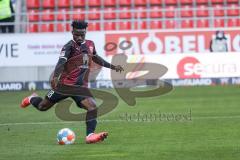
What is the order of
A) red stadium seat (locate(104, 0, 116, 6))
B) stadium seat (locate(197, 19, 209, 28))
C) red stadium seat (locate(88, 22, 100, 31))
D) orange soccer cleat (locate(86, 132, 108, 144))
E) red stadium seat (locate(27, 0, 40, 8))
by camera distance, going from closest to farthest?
1. orange soccer cleat (locate(86, 132, 108, 144))
2. red stadium seat (locate(88, 22, 100, 31))
3. stadium seat (locate(197, 19, 209, 28))
4. red stadium seat (locate(27, 0, 40, 8))
5. red stadium seat (locate(104, 0, 116, 6))

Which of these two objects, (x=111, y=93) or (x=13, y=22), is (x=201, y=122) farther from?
(x=13, y=22)

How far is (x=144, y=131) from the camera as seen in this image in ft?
50.1

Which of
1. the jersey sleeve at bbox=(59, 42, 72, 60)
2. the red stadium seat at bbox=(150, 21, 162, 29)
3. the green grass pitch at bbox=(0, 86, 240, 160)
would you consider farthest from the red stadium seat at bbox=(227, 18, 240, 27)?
the jersey sleeve at bbox=(59, 42, 72, 60)

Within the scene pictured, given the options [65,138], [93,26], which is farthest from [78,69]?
[93,26]

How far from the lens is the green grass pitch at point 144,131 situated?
12.1m

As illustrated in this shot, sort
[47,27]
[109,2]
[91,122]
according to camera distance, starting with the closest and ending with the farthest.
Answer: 1. [91,122]
2. [47,27]
3. [109,2]

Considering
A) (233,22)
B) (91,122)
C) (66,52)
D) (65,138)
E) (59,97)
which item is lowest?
(65,138)

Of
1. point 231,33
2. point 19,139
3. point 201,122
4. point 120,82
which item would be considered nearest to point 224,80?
point 231,33

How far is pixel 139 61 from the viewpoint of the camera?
2811cm

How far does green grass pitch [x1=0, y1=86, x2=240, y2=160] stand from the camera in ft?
39.6

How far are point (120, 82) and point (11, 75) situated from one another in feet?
13.4

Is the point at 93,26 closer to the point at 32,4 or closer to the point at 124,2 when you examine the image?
the point at 124,2

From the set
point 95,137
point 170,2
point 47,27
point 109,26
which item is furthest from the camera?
point 170,2

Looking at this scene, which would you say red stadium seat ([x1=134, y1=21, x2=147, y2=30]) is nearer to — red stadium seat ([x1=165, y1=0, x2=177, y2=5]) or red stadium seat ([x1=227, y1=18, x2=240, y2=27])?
red stadium seat ([x1=165, y1=0, x2=177, y2=5])
